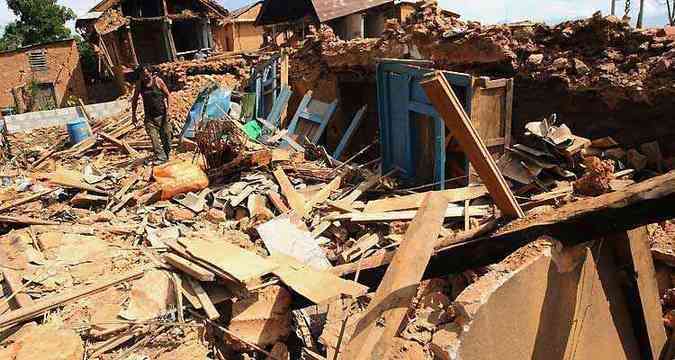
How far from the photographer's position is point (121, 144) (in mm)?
10445

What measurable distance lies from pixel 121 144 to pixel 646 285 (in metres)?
10.3

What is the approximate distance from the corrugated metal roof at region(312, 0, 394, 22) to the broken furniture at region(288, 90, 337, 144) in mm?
7603

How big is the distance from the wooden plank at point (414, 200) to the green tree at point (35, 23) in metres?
32.2

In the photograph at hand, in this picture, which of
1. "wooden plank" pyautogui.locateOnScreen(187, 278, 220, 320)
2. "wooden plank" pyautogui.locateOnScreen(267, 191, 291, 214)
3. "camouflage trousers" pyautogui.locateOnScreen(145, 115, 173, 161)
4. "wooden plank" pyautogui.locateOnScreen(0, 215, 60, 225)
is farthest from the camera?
"camouflage trousers" pyautogui.locateOnScreen(145, 115, 173, 161)

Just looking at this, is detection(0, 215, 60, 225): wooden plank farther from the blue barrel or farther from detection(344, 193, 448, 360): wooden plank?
the blue barrel

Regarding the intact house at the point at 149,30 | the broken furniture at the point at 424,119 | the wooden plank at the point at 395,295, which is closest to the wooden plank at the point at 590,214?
the wooden plank at the point at 395,295

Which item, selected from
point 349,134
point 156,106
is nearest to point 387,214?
point 349,134

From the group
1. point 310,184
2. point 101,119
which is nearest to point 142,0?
point 101,119

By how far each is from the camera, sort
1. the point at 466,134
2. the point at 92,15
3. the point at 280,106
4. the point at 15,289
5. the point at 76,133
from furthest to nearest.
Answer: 1. the point at 92,15
2. the point at 76,133
3. the point at 280,106
4. the point at 15,289
5. the point at 466,134

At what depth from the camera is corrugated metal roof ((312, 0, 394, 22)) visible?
16.2 meters

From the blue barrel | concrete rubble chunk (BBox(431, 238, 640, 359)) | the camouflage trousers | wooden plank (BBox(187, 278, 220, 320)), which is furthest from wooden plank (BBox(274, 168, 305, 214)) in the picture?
the blue barrel

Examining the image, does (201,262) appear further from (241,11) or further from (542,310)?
(241,11)

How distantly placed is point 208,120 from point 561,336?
614 cm

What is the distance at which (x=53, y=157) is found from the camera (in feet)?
34.8
